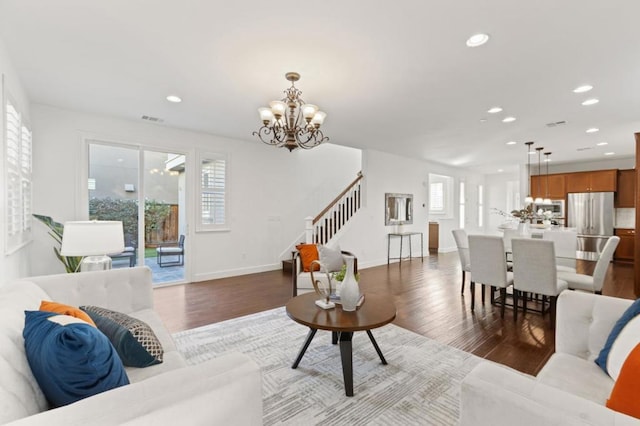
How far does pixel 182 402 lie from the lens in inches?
33.9

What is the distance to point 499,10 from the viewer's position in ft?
6.74

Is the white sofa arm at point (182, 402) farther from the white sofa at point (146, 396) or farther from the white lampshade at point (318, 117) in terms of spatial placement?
the white lampshade at point (318, 117)

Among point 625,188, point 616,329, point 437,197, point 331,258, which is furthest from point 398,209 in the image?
point 616,329

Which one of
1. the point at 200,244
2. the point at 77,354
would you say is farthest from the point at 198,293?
Answer: the point at 77,354

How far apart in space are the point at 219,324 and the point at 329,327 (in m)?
1.81

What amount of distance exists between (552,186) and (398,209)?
4.86 m

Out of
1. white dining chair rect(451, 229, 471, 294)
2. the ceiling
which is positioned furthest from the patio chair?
white dining chair rect(451, 229, 471, 294)

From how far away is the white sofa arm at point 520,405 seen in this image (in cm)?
82

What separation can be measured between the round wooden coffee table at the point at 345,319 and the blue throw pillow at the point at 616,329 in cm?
113

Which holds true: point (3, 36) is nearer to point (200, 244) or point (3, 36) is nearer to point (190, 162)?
point (190, 162)

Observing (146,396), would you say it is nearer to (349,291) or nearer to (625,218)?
(349,291)

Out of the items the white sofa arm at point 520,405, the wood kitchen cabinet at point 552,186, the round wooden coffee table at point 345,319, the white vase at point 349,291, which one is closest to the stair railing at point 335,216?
the round wooden coffee table at point 345,319

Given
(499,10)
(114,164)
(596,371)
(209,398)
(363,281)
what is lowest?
(363,281)

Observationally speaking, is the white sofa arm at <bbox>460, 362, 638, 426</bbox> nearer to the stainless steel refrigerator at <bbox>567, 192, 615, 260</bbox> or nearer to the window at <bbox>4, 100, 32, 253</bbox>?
the window at <bbox>4, 100, 32, 253</bbox>
